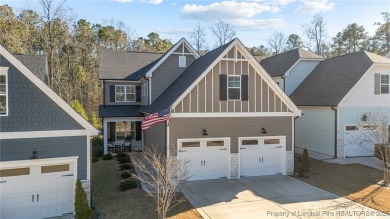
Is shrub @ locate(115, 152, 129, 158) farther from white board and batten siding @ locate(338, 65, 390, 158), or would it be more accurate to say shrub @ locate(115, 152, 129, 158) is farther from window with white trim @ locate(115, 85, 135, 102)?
white board and batten siding @ locate(338, 65, 390, 158)

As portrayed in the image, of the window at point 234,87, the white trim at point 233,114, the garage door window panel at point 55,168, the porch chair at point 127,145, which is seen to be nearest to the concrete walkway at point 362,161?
the white trim at point 233,114

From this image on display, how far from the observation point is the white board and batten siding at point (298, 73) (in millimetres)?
24266

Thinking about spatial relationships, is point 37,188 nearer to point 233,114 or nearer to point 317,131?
point 233,114

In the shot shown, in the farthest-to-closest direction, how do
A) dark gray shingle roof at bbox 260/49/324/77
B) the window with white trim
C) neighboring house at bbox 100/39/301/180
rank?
dark gray shingle roof at bbox 260/49/324/77 < the window with white trim < neighboring house at bbox 100/39/301/180

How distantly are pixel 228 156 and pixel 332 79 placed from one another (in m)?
11.4

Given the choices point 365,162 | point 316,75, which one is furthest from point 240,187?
point 316,75

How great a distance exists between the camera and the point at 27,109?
9891mm

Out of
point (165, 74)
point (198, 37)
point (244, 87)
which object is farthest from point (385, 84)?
point (198, 37)

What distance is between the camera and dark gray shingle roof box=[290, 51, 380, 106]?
751 inches

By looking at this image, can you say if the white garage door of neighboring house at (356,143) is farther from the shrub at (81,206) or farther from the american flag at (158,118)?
the shrub at (81,206)

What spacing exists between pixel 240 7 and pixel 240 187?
1132 centimetres

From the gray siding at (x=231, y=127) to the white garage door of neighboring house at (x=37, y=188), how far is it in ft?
15.6

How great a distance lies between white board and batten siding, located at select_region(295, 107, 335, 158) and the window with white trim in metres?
13.0

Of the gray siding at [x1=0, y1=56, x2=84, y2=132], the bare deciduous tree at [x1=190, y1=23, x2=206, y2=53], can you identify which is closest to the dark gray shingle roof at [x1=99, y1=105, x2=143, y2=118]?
the gray siding at [x1=0, y1=56, x2=84, y2=132]
